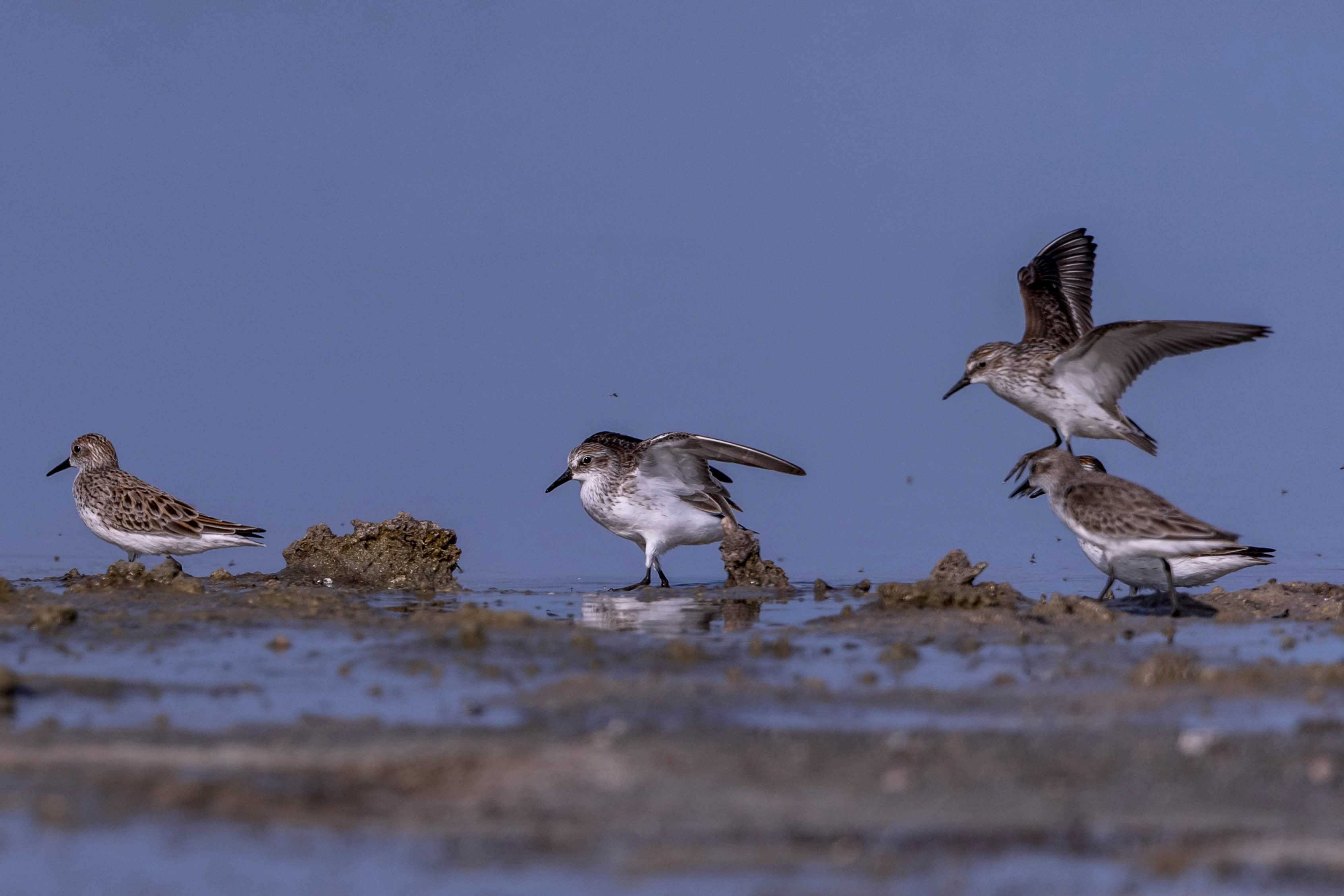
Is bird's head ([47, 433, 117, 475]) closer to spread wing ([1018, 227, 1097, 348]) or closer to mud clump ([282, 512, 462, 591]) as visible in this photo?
mud clump ([282, 512, 462, 591])

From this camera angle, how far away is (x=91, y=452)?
16.4 m

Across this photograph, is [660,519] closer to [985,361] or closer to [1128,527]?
[985,361]

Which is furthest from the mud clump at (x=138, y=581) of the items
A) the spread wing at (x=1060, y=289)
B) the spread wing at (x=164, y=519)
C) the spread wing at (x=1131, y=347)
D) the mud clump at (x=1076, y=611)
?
the spread wing at (x=1060, y=289)

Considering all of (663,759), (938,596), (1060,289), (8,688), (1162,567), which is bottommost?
(663,759)

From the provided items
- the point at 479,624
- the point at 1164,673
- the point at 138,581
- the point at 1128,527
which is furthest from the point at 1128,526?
the point at 138,581

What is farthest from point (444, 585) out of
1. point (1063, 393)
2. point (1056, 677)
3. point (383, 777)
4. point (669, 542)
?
point (383, 777)

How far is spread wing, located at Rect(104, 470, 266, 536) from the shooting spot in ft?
47.6

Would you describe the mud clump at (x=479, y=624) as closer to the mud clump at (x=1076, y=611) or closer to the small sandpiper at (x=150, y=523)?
the mud clump at (x=1076, y=611)

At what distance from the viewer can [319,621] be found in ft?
35.1

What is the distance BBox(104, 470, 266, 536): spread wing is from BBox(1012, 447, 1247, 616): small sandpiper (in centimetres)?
756

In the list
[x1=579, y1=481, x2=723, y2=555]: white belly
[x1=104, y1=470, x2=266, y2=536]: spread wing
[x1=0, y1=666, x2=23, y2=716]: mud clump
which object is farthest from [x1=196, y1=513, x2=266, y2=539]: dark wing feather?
[x1=0, y1=666, x2=23, y2=716]: mud clump

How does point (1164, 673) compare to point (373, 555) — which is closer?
point (1164, 673)

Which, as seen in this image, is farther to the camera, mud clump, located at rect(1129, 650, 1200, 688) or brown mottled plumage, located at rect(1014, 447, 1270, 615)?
brown mottled plumage, located at rect(1014, 447, 1270, 615)

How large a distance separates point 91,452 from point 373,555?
157 inches
